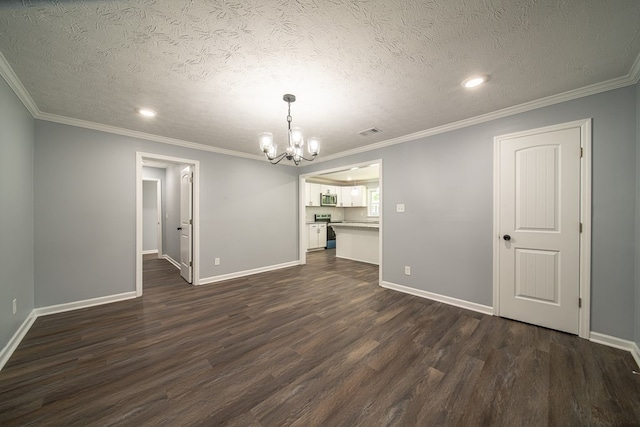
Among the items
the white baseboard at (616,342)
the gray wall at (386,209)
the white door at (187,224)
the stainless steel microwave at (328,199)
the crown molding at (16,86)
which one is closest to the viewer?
the crown molding at (16,86)

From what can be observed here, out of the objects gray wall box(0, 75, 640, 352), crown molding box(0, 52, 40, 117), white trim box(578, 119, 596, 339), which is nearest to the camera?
crown molding box(0, 52, 40, 117)

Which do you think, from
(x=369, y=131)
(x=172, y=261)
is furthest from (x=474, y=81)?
(x=172, y=261)

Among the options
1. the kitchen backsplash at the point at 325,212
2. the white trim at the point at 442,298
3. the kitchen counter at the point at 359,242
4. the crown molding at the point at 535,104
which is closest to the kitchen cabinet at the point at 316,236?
the kitchen backsplash at the point at 325,212

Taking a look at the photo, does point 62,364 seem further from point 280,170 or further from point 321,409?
point 280,170

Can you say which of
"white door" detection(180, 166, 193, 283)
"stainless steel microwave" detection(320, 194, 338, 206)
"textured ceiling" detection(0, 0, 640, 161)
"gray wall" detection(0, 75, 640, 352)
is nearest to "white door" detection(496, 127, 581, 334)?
"gray wall" detection(0, 75, 640, 352)

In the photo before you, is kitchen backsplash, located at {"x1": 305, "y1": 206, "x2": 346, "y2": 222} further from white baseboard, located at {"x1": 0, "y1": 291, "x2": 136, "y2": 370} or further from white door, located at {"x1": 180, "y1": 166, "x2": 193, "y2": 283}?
white baseboard, located at {"x1": 0, "y1": 291, "x2": 136, "y2": 370}

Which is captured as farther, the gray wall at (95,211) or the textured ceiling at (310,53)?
the gray wall at (95,211)

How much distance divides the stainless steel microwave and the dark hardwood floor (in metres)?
5.16

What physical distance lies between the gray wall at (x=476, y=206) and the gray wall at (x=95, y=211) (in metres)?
2.71

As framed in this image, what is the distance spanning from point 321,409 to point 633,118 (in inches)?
142

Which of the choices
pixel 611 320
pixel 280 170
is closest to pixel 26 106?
pixel 280 170

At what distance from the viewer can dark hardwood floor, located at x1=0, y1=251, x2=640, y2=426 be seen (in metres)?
1.40

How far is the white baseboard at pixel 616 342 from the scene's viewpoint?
1.93 metres

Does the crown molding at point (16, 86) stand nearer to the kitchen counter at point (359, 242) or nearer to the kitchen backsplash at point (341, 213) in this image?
the kitchen counter at point (359, 242)
